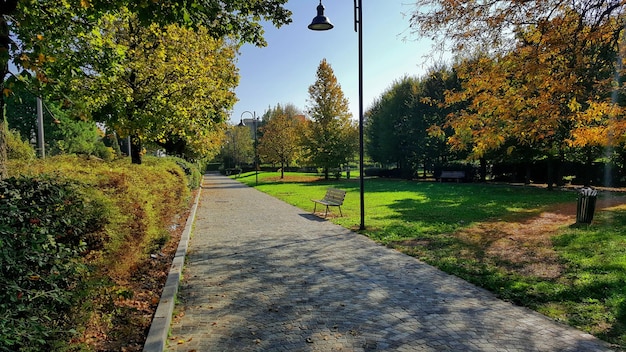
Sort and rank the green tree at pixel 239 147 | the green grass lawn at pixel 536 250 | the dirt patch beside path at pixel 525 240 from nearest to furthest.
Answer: the green grass lawn at pixel 536 250, the dirt patch beside path at pixel 525 240, the green tree at pixel 239 147

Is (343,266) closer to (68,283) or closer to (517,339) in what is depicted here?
(517,339)

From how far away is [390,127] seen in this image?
1607 inches

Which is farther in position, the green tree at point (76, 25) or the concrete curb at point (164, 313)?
the green tree at point (76, 25)

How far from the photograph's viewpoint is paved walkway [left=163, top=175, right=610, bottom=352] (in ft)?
12.3

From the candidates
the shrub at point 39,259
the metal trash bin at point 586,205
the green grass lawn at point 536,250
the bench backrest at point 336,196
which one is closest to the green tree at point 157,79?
the bench backrest at point 336,196

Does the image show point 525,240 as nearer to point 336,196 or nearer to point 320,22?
point 336,196

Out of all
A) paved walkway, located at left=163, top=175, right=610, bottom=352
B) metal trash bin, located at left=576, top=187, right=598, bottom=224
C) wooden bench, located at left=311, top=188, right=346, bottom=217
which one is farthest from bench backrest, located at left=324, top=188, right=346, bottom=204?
metal trash bin, located at left=576, top=187, right=598, bottom=224

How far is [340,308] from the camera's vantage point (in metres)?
4.66

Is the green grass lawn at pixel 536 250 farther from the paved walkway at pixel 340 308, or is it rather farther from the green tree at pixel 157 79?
the green tree at pixel 157 79

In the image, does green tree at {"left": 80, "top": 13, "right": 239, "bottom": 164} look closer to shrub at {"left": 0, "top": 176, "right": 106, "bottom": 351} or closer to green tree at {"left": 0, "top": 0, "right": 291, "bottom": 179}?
green tree at {"left": 0, "top": 0, "right": 291, "bottom": 179}

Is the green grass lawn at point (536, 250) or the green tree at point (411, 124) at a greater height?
the green tree at point (411, 124)

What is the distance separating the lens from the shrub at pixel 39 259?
2.19 meters

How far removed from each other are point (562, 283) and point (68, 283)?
6.22 meters

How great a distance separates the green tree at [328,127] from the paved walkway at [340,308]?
1142 inches
